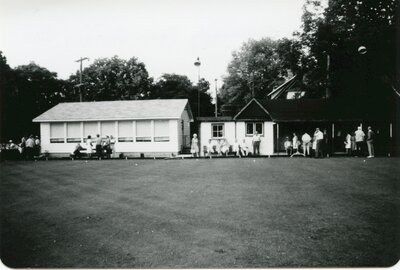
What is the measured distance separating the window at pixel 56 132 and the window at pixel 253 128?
16.5 metres

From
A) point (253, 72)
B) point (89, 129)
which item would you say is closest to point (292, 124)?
point (89, 129)

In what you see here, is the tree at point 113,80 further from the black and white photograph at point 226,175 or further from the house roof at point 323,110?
the house roof at point 323,110

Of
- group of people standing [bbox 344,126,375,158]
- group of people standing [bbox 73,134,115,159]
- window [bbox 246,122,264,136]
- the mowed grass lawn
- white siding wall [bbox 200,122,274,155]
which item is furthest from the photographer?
window [bbox 246,122,264,136]

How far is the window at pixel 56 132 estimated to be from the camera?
3041cm

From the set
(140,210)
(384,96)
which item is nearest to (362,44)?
(384,96)

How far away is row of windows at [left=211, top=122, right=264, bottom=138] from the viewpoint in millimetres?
27375

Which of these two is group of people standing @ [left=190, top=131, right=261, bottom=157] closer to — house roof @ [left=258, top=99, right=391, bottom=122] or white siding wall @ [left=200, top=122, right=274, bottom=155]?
white siding wall @ [left=200, top=122, right=274, bottom=155]

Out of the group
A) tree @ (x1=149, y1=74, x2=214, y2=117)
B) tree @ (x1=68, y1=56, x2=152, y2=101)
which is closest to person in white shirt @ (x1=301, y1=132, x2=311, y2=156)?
tree @ (x1=149, y1=74, x2=214, y2=117)

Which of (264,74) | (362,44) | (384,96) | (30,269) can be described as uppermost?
(264,74)

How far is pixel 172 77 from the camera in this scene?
51.0 meters

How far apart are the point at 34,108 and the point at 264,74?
97.6ft

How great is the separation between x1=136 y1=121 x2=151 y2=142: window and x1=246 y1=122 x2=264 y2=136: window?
27.3 feet

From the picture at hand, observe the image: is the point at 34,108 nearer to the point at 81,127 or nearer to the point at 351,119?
the point at 81,127

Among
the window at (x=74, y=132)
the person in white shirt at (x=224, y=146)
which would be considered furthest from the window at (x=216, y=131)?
the window at (x=74, y=132)
